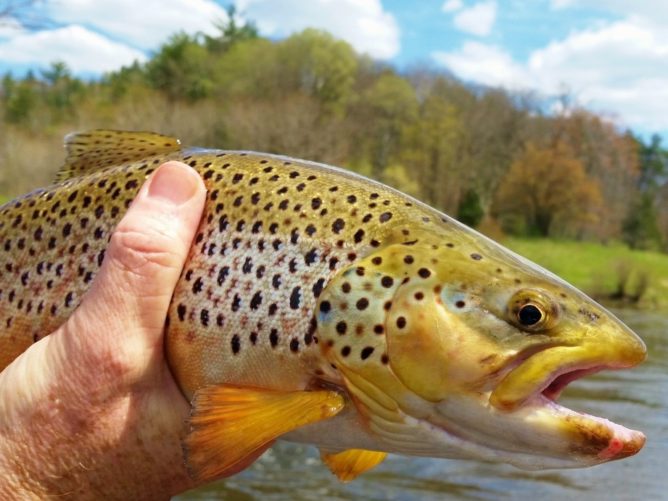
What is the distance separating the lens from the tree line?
160 ft

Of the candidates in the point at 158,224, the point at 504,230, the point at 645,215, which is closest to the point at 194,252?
the point at 158,224

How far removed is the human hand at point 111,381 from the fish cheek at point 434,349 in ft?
2.67

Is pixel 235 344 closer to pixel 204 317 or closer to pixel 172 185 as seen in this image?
pixel 204 317

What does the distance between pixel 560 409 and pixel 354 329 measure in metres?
0.66

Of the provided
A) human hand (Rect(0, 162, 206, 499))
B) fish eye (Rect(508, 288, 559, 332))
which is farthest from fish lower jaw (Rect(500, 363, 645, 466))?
human hand (Rect(0, 162, 206, 499))

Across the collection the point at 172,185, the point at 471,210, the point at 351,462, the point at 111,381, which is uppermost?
the point at 172,185

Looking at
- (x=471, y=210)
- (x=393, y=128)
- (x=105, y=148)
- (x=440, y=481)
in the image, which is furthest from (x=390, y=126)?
(x=105, y=148)

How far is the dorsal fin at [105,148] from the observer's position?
10.1 feet

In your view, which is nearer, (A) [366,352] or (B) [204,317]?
(A) [366,352]

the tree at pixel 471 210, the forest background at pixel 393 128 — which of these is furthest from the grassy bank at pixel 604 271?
the tree at pixel 471 210

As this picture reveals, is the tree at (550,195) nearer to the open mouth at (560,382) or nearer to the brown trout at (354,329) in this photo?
the brown trout at (354,329)

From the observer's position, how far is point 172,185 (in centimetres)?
264

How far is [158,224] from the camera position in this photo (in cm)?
257

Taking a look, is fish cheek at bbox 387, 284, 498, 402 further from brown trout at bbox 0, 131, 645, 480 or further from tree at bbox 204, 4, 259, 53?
tree at bbox 204, 4, 259, 53
